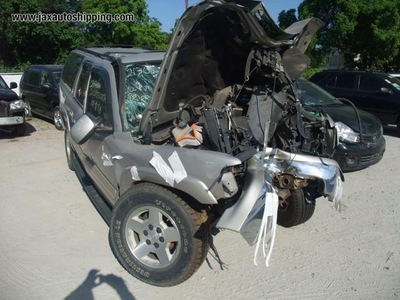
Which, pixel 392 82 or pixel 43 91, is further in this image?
pixel 43 91

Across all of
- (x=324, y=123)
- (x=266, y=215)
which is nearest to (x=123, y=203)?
(x=266, y=215)

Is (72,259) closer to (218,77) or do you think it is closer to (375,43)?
(218,77)

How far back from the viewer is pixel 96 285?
334 centimetres

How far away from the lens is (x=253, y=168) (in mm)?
3049

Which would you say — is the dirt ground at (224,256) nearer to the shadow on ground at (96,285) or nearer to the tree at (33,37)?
the shadow on ground at (96,285)

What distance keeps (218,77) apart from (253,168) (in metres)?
1.44

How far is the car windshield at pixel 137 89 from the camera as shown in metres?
3.93

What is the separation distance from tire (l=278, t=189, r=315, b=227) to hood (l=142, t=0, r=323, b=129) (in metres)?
1.31

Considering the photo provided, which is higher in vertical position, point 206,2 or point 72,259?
point 206,2

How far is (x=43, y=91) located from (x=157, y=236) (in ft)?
27.7

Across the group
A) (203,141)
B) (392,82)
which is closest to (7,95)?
(203,141)

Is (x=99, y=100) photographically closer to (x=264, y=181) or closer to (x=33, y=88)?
(x=264, y=181)

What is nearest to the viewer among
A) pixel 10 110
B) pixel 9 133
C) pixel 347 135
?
pixel 347 135

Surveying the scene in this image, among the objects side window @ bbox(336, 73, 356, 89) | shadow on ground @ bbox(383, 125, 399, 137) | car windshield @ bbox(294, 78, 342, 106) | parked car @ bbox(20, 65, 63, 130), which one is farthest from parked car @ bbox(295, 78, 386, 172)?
parked car @ bbox(20, 65, 63, 130)
